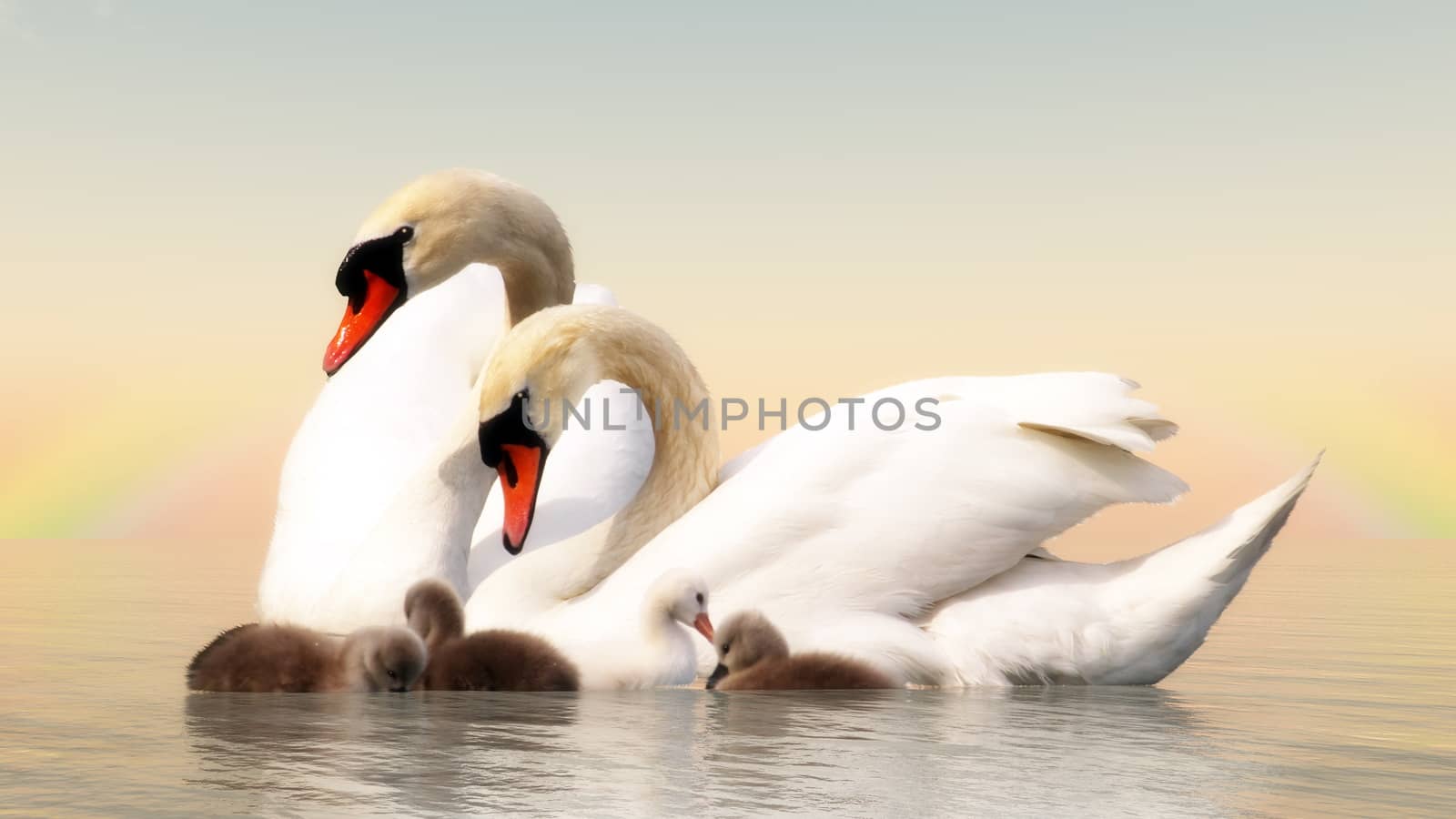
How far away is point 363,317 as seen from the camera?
26.4 ft

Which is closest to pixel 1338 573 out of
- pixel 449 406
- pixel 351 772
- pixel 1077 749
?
pixel 449 406

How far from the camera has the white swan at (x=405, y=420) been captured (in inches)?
304

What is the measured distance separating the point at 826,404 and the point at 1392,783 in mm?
3239

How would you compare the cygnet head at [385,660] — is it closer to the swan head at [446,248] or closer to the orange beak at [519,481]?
the orange beak at [519,481]

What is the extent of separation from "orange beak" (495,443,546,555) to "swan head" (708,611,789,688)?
3.57 ft

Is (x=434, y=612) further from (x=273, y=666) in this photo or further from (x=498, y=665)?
(x=273, y=666)

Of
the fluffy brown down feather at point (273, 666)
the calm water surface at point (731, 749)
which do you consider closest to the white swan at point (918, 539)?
the calm water surface at point (731, 749)

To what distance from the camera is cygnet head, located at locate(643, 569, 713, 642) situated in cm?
677

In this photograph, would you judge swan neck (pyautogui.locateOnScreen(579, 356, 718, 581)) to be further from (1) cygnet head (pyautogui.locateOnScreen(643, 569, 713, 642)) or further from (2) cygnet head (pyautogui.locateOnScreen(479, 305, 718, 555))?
(1) cygnet head (pyautogui.locateOnScreen(643, 569, 713, 642))

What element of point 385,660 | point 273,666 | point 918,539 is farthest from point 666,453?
point 273,666

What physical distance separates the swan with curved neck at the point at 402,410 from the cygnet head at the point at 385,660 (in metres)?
0.66

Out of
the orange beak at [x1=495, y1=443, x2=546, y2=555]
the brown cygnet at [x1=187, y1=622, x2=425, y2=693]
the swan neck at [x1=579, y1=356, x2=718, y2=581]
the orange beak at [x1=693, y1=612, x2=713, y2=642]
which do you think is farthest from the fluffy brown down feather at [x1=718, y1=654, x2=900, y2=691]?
the brown cygnet at [x1=187, y1=622, x2=425, y2=693]

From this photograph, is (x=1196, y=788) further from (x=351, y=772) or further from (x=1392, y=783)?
(x=351, y=772)

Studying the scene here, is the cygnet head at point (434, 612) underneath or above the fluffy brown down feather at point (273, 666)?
above
